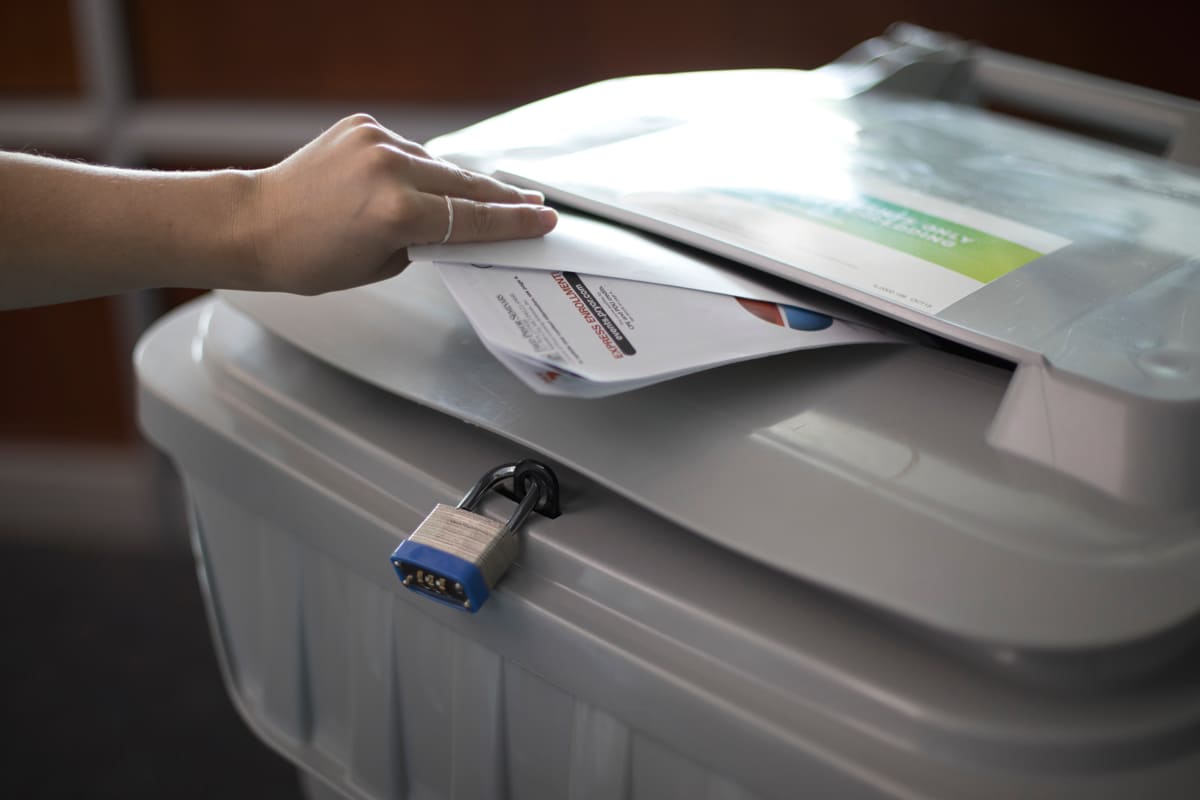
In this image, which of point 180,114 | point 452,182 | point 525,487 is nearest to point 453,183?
point 452,182

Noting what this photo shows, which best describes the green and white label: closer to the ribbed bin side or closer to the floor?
the ribbed bin side

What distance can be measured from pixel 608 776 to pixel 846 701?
12cm

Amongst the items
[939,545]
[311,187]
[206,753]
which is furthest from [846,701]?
[206,753]

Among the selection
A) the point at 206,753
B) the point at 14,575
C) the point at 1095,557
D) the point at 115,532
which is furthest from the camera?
the point at 115,532

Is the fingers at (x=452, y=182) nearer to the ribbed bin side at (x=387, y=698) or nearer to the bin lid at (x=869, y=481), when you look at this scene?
the bin lid at (x=869, y=481)

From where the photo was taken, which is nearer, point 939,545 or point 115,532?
point 939,545

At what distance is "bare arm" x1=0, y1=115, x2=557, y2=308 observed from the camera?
0.46 meters

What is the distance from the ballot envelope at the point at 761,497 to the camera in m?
0.35

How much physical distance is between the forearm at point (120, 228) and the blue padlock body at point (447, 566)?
0.58ft

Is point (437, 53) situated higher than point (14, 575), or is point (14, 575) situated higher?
Result: point (437, 53)

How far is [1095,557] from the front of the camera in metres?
0.36

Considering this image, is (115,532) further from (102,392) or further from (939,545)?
(939,545)

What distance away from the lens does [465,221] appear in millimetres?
464

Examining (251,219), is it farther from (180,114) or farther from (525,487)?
(180,114)
